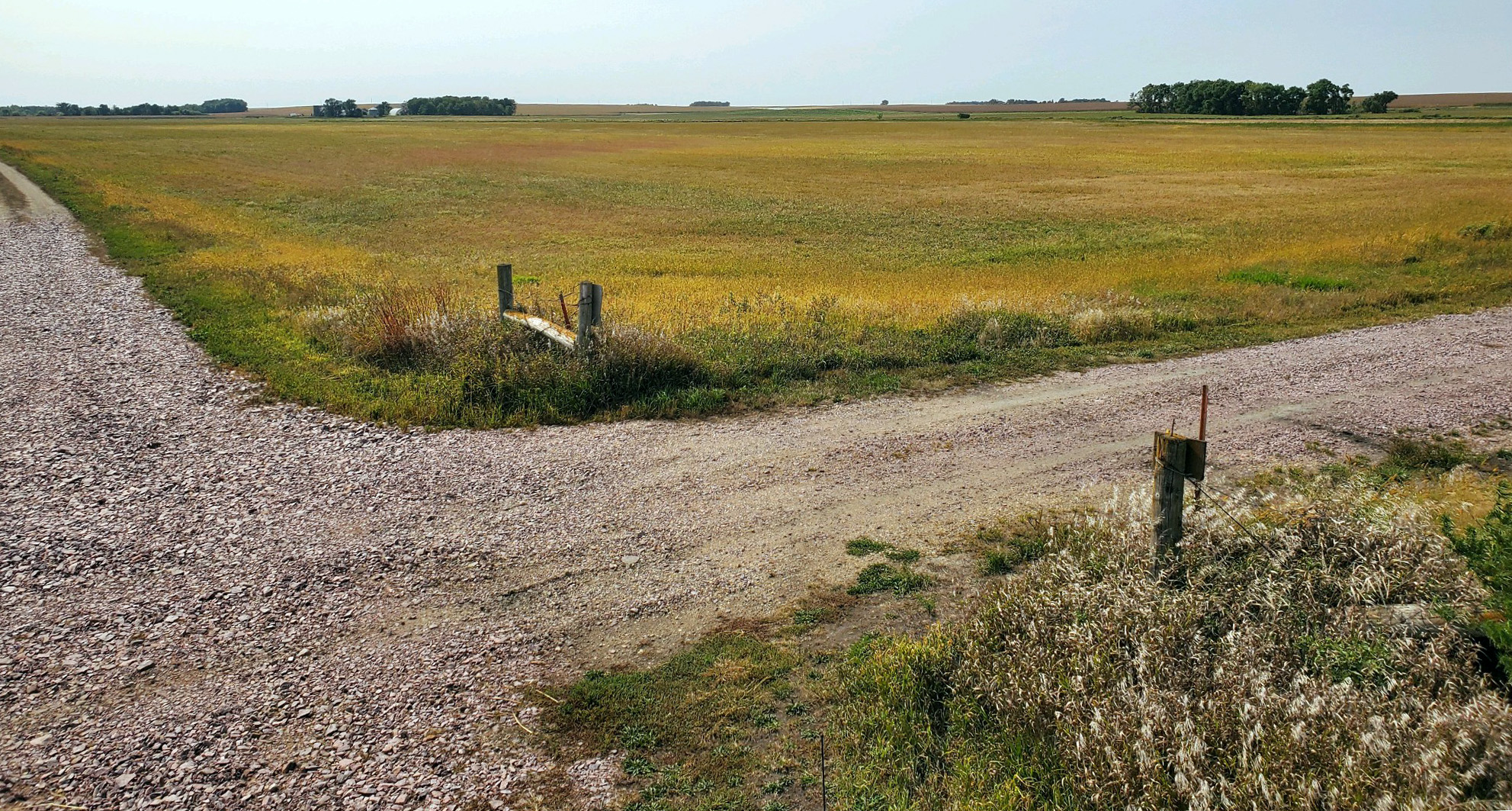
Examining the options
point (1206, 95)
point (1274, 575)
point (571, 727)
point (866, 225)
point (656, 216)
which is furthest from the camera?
point (1206, 95)

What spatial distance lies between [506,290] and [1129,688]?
33.4 feet

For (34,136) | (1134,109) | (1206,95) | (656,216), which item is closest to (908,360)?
(656,216)

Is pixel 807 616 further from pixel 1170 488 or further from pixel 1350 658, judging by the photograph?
pixel 1350 658

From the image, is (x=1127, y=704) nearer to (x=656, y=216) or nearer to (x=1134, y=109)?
(x=656, y=216)

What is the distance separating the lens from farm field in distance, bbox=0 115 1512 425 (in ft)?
39.5

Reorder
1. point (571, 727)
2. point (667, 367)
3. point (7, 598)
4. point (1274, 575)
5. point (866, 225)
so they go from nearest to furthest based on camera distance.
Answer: point (571, 727)
point (1274, 575)
point (7, 598)
point (667, 367)
point (866, 225)

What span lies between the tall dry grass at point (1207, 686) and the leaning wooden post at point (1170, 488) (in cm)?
11

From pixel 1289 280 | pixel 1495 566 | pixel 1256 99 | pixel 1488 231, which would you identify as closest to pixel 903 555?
pixel 1495 566

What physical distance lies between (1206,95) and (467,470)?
162 meters

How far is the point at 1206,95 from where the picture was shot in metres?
146

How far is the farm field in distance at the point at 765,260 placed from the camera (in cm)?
1203

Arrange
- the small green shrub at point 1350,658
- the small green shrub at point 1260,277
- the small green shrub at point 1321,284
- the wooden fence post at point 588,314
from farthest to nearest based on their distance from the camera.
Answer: the small green shrub at point 1260,277, the small green shrub at point 1321,284, the wooden fence post at point 588,314, the small green shrub at point 1350,658

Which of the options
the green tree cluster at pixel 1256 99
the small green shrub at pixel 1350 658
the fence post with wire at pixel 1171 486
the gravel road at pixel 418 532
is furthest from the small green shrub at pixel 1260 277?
the green tree cluster at pixel 1256 99

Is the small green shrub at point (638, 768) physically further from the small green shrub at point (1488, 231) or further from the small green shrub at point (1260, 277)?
the small green shrub at point (1488, 231)
